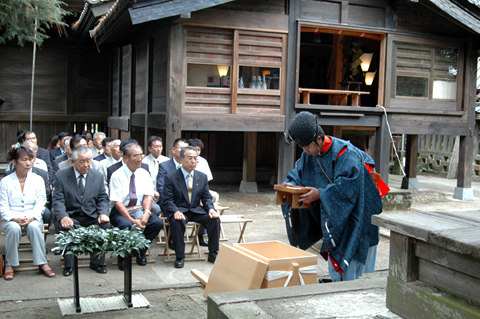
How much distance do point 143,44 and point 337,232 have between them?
8797 mm

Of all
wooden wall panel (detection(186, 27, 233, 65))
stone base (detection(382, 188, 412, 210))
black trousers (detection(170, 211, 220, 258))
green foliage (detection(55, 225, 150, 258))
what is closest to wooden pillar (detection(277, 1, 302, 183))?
wooden wall panel (detection(186, 27, 233, 65))

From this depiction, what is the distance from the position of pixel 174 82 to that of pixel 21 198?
14.8 feet

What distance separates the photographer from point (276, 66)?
10.8m

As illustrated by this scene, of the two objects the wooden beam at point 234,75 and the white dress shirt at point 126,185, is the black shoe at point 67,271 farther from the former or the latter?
the wooden beam at point 234,75

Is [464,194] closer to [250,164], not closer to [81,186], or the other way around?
[250,164]

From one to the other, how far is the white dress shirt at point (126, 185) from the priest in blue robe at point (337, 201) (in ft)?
8.18

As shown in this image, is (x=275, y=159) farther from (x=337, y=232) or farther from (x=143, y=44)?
(x=337, y=232)

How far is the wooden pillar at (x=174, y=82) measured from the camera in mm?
9648

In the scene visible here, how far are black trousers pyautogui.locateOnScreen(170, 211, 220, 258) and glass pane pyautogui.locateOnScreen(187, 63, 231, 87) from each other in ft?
14.3

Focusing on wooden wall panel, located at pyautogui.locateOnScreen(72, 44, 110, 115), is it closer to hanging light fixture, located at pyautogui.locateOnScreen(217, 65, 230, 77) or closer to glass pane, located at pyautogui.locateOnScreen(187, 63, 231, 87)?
glass pane, located at pyautogui.locateOnScreen(187, 63, 231, 87)

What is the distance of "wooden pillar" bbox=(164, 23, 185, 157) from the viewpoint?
31.7ft

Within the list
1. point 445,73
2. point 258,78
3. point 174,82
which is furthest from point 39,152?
point 445,73

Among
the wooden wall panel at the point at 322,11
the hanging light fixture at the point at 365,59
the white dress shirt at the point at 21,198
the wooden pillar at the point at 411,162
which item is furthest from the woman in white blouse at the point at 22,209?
the wooden pillar at the point at 411,162

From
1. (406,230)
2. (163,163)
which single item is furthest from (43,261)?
(406,230)
